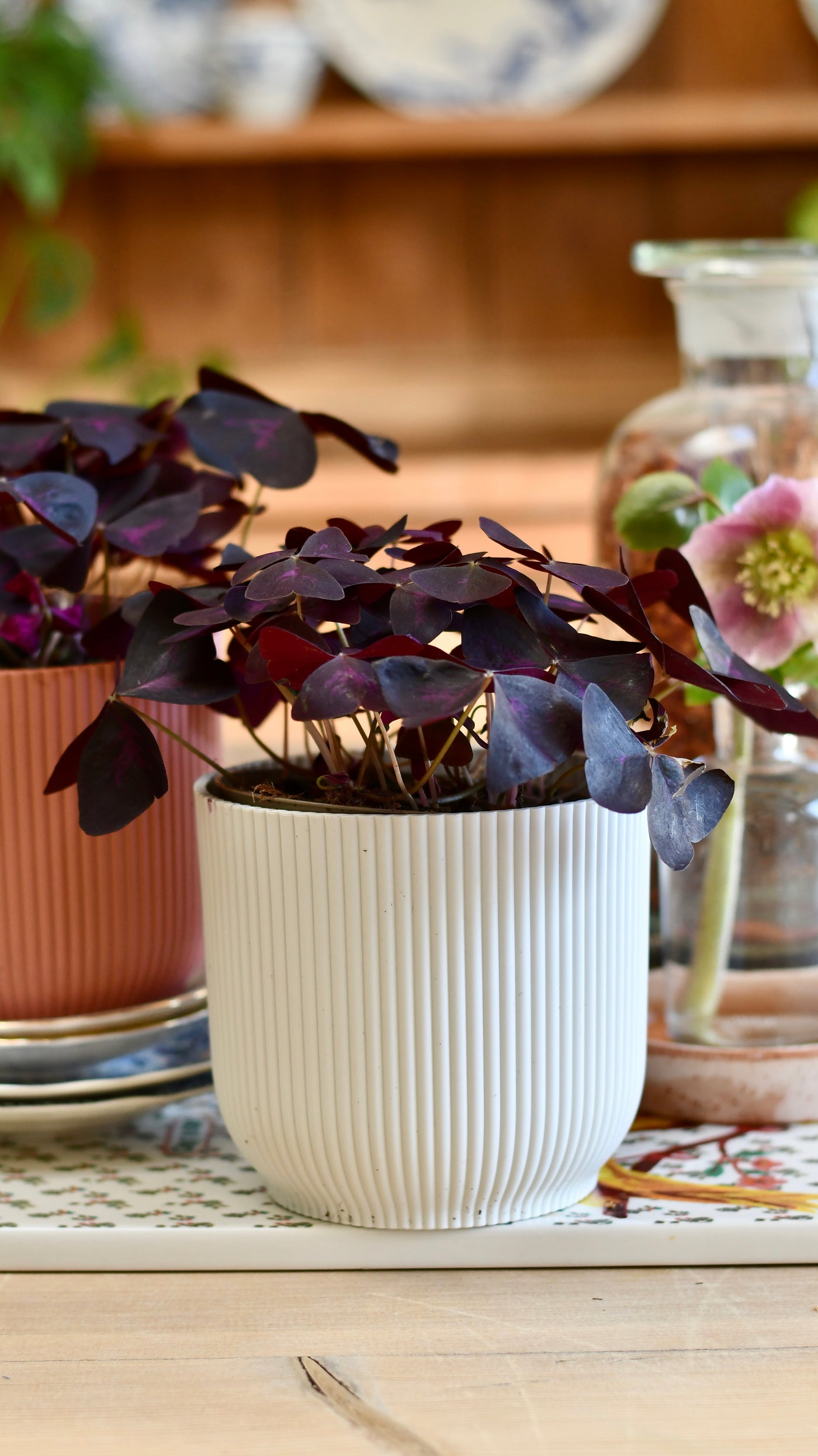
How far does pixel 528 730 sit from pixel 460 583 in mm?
56

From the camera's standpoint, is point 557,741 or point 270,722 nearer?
point 557,741

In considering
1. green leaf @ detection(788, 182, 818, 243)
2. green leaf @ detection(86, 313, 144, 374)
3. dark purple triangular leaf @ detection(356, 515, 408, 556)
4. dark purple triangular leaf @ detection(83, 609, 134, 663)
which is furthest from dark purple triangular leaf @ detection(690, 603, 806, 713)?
green leaf @ detection(788, 182, 818, 243)

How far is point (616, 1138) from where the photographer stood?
1.58ft

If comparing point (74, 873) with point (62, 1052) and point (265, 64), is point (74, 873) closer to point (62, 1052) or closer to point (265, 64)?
point (62, 1052)

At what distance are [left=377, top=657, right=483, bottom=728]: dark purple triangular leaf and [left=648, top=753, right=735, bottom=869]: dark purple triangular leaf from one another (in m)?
0.06

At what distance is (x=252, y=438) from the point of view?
1.95 feet

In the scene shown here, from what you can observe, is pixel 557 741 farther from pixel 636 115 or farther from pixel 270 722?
pixel 636 115

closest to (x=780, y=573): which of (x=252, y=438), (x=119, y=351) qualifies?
(x=252, y=438)

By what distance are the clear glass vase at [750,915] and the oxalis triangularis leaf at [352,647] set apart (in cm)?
8

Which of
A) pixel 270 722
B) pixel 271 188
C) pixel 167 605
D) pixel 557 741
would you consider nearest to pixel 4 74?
pixel 271 188

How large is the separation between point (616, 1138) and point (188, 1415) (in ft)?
0.53

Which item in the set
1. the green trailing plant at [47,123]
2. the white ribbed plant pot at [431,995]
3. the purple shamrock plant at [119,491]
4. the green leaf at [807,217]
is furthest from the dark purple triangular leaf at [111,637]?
the green leaf at [807,217]

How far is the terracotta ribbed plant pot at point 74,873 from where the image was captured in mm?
529

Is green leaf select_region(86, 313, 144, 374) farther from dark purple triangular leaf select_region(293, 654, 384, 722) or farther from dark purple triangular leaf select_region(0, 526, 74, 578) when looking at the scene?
dark purple triangular leaf select_region(293, 654, 384, 722)
